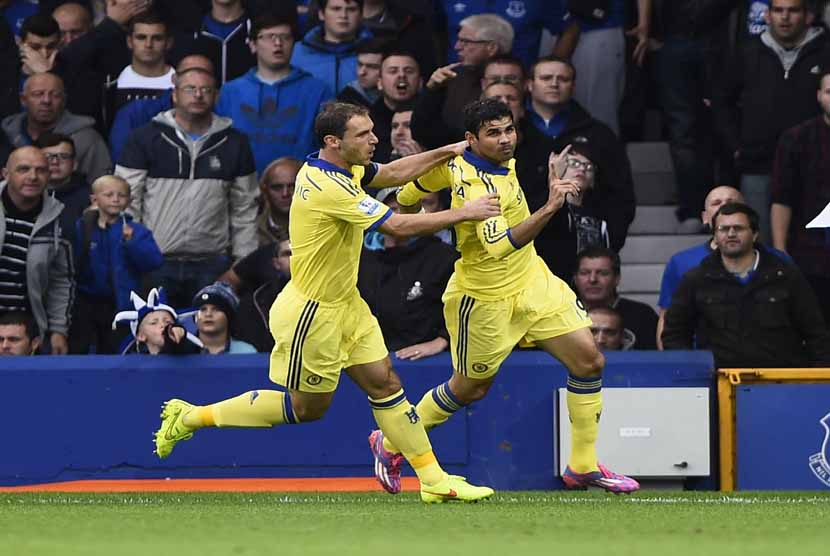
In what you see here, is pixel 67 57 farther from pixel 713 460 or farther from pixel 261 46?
pixel 713 460

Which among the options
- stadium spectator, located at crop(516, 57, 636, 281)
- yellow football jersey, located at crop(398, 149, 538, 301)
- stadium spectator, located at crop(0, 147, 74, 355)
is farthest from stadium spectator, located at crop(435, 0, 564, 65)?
yellow football jersey, located at crop(398, 149, 538, 301)

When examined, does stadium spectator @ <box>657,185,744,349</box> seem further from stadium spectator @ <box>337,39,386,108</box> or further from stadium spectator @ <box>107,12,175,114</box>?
stadium spectator @ <box>107,12,175,114</box>

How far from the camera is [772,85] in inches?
523

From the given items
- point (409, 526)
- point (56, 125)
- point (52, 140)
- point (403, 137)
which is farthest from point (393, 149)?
point (409, 526)

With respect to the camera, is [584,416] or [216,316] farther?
[216,316]

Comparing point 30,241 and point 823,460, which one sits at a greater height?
point 30,241

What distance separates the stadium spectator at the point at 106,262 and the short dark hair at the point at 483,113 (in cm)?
343

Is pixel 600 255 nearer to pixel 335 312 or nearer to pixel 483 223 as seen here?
pixel 483 223

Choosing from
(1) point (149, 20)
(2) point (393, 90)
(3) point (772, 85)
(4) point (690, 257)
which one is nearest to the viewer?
(4) point (690, 257)

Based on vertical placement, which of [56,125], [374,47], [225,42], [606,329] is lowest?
[606,329]

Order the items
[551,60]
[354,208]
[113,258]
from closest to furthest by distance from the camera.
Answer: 1. [354,208]
2. [113,258]
3. [551,60]

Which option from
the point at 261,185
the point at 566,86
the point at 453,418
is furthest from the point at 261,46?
the point at 453,418

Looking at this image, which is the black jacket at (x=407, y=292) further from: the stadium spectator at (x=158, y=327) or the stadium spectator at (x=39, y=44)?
the stadium spectator at (x=39, y=44)

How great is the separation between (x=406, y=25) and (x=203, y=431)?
3918 millimetres
